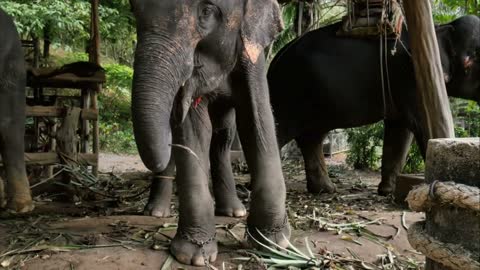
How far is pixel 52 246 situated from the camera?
12.0 feet

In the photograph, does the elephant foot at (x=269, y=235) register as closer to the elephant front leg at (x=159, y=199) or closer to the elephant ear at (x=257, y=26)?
the elephant ear at (x=257, y=26)

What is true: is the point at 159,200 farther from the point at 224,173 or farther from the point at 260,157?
the point at 260,157

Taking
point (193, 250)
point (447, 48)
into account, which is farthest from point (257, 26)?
point (447, 48)

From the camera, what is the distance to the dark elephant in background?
6344 mm

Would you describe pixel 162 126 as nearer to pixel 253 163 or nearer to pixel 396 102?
pixel 253 163

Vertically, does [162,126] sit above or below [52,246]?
above

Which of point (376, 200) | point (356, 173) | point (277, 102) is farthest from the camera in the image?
point (356, 173)

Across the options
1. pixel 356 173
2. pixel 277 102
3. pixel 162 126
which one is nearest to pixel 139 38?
pixel 162 126

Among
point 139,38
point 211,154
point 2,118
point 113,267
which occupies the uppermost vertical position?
point 139,38

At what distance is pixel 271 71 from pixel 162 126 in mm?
4641

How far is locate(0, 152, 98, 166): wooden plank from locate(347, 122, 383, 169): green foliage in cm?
591

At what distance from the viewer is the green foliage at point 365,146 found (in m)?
10.6

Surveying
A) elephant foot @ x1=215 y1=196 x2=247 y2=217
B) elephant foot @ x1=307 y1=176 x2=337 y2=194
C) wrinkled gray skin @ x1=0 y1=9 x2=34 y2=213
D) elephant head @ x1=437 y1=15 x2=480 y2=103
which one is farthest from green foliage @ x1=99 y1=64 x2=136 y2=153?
elephant foot @ x1=215 y1=196 x2=247 y2=217

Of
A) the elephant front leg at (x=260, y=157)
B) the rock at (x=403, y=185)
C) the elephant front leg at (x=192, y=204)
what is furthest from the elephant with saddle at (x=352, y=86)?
the elephant front leg at (x=192, y=204)
